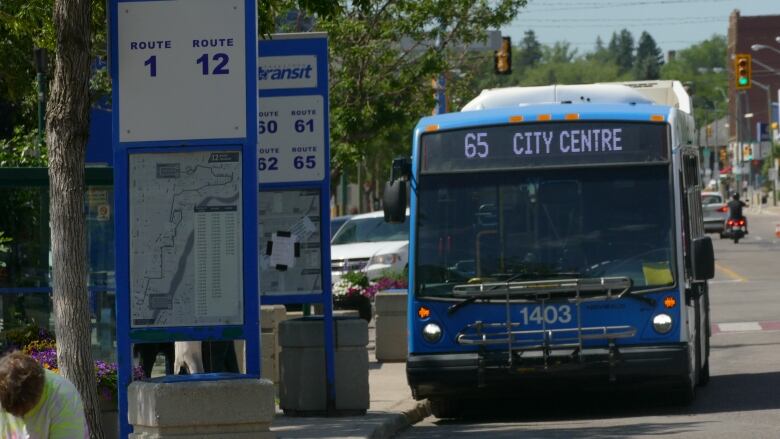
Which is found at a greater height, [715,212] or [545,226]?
[715,212]

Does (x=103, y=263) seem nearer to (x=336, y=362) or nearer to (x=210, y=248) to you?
(x=336, y=362)

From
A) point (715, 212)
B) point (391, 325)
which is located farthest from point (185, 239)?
point (715, 212)

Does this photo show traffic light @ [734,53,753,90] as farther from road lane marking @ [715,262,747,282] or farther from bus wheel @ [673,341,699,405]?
bus wheel @ [673,341,699,405]

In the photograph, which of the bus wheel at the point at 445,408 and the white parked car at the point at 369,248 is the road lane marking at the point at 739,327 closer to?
the white parked car at the point at 369,248

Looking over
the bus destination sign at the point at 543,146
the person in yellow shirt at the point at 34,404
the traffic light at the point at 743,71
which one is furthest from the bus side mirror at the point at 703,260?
the traffic light at the point at 743,71

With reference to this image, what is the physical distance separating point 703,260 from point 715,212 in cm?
5130

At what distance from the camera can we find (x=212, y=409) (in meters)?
8.91

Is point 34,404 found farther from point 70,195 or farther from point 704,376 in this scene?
point 704,376

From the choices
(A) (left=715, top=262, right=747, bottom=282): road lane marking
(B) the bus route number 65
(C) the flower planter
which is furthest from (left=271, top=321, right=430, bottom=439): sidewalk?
(A) (left=715, top=262, right=747, bottom=282): road lane marking

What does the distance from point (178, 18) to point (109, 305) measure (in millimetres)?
4984

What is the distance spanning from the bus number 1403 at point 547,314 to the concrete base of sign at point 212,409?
5.16 metres

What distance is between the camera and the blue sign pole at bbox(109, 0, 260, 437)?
10.1 metres

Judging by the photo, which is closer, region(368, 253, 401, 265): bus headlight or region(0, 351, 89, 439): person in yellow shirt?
region(0, 351, 89, 439): person in yellow shirt

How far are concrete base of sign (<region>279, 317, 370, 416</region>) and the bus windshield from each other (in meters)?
0.83
